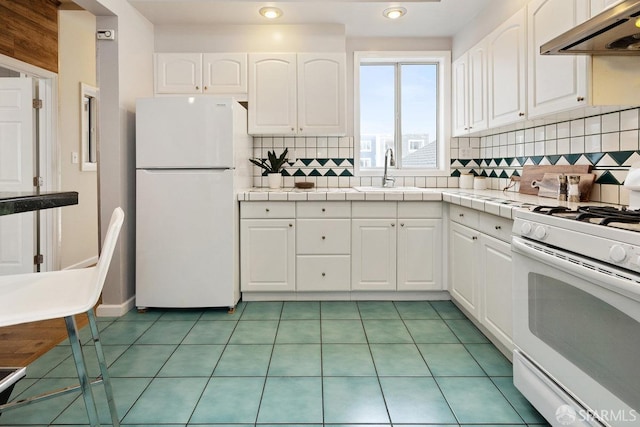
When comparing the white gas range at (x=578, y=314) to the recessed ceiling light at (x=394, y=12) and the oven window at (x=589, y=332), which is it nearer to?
the oven window at (x=589, y=332)

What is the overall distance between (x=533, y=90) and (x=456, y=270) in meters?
1.30

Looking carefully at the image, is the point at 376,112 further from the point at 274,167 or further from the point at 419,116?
the point at 274,167

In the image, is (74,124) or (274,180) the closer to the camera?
(274,180)

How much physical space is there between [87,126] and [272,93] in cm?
245

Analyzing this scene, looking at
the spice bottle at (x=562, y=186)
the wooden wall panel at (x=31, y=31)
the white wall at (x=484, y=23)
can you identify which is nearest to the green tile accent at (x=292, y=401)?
the spice bottle at (x=562, y=186)

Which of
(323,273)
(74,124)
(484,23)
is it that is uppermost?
(484,23)

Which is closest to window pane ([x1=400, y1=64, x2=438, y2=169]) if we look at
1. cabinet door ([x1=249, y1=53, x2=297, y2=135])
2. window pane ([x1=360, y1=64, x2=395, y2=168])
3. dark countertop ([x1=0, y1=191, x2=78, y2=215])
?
window pane ([x1=360, y1=64, x2=395, y2=168])

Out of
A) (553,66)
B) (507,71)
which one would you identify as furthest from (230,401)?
(507,71)

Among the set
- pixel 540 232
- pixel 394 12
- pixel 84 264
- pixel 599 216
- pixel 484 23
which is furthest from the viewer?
pixel 84 264

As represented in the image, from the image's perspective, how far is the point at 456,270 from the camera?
9.81ft

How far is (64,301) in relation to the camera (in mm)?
1271

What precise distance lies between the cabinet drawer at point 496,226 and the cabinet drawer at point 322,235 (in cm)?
109

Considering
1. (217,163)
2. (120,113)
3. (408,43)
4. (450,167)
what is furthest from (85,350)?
(408,43)

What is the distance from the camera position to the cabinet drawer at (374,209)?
10.5 feet
